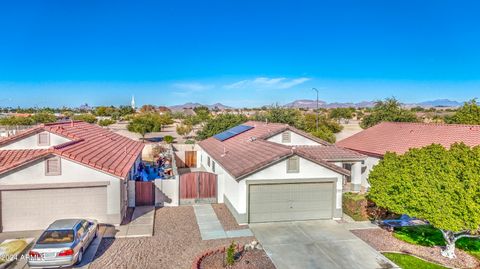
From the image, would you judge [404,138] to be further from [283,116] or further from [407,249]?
[283,116]

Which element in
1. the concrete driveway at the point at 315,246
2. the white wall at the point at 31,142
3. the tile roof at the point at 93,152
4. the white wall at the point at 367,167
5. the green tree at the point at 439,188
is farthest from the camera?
the white wall at the point at 367,167

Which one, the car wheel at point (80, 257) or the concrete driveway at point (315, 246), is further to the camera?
the concrete driveway at point (315, 246)

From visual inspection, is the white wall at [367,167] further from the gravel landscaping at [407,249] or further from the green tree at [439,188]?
the green tree at [439,188]

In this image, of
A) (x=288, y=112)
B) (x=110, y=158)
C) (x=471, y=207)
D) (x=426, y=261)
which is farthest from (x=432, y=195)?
(x=288, y=112)

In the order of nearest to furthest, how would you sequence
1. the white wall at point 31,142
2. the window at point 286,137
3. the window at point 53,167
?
the window at point 53,167
the white wall at point 31,142
the window at point 286,137

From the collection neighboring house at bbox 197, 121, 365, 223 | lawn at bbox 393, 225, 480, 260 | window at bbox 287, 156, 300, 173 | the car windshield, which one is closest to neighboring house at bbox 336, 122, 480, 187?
lawn at bbox 393, 225, 480, 260

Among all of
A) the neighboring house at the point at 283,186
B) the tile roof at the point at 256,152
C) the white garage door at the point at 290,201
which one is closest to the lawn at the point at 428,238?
the neighboring house at the point at 283,186
